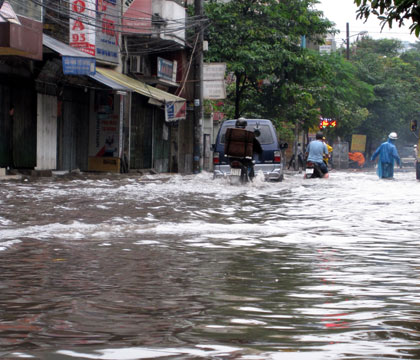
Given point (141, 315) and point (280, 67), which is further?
point (280, 67)

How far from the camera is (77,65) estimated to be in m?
19.8

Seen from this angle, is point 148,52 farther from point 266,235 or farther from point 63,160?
point 266,235

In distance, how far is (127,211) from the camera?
11.1m

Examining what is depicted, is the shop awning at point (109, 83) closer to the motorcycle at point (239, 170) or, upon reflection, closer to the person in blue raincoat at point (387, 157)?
the motorcycle at point (239, 170)

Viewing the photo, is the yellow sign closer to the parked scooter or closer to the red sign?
the red sign

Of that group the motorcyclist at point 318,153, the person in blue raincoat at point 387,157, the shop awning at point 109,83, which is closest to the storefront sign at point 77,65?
the shop awning at point 109,83

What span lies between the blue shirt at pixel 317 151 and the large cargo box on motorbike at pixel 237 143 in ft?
14.1

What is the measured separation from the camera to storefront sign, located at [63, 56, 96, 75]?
1959cm

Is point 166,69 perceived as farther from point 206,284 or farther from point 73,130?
point 206,284

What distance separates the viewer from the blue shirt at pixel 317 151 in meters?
21.1

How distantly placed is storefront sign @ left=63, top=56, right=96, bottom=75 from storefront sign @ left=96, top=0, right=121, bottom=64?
3647 mm

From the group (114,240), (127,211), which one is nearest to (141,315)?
(114,240)

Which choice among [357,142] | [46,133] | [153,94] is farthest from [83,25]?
[357,142]

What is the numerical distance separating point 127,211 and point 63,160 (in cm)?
1326
